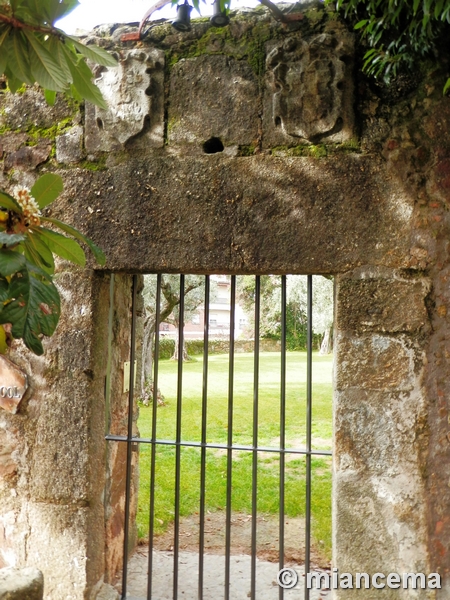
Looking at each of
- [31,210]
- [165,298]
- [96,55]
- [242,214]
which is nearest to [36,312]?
[31,210]

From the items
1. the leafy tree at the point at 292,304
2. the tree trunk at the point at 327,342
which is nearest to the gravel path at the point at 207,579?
the leafy tree at the point at 292,304

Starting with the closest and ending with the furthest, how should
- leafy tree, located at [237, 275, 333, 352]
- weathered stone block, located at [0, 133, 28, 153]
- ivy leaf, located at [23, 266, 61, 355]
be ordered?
ivy leaf, located at [23, 266, 61, 355] < weathered stone block, located at [0, 133, 28, 153] < leafy tree, located at [237, 275, 333, 352]

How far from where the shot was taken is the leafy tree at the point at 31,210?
1379 millimetres

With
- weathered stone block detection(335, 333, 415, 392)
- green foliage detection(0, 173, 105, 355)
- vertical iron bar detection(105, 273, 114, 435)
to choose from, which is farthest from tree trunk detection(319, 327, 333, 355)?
green foliage detection(0, 173, 105, 355)

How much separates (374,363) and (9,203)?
5.20ft

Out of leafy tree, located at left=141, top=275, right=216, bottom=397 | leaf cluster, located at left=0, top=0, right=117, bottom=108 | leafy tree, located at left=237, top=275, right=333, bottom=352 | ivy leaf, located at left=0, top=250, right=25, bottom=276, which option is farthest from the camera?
leafy tree, located at left=237, top=275, right=333, bottom=352

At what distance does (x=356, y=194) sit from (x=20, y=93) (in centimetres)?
182

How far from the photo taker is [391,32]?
7.25ft

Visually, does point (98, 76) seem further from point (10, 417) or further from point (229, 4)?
point (10, 417)

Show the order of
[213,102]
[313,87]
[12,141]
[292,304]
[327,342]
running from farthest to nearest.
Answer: [327,342]
[292,304]
[12,141]
[213,102]
[313,87]

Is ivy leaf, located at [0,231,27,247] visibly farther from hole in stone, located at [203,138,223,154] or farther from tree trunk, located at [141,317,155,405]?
tree trunk, located at [141,317,155,405]

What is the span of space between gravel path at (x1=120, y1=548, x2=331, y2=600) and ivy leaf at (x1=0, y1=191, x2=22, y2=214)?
2183 millimetres

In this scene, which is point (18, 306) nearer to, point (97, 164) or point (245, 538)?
point (97, 164)

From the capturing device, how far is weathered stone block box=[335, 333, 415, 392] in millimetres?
2182
